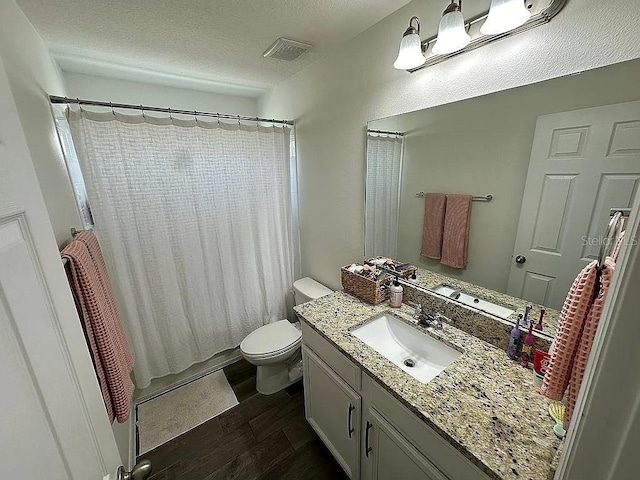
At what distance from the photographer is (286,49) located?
1.60 meters

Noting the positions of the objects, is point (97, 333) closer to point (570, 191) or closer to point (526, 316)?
point (526, 316)

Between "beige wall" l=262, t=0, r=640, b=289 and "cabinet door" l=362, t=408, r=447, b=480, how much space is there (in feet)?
3.28

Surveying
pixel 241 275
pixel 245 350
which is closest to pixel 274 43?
pixel 241 275

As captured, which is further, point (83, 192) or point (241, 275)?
point (241, 275)

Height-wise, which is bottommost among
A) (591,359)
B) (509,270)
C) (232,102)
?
(509,270)

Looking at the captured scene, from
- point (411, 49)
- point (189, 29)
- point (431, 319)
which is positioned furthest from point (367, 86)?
point (431, 319)

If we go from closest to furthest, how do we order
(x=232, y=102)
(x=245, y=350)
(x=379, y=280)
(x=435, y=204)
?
(x=435, y=204) → (x=379, y=280) → (x=245, y=350) → (x=232, y=102)

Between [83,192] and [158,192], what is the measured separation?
399mm

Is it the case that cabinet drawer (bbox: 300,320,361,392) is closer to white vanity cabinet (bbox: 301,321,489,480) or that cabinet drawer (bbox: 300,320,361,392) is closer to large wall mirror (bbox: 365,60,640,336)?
white vanity cabinet (bbox: 301,321,489,480)

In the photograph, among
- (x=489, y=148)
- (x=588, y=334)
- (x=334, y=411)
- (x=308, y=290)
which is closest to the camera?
(x=588, y=334)

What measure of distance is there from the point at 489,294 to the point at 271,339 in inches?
57.1

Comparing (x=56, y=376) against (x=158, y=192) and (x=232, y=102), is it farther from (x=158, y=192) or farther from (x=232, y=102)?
(x=232, y=102)

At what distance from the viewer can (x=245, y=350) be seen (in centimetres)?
181

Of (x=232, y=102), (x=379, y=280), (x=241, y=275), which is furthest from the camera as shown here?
(x=232, y=102)
